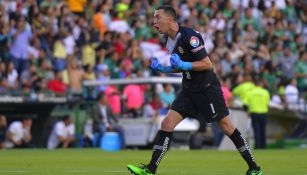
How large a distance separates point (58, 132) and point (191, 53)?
44.8ft

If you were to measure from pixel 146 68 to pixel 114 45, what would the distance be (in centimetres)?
125

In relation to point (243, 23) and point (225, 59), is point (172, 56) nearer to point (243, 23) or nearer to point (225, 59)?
point (225, 59)

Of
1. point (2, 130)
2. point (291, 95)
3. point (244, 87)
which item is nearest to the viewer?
point (2, 130)

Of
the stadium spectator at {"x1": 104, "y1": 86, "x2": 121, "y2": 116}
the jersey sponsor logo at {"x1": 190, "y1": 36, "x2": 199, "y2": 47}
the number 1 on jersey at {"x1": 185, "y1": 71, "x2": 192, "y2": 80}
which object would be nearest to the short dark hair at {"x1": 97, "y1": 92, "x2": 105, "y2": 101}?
the stadium spectator at {"x1": 104, "y1": 86, "x2": 121, "y2": 116}

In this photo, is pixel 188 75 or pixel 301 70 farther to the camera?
pixel 301 70

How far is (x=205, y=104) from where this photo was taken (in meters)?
12.1

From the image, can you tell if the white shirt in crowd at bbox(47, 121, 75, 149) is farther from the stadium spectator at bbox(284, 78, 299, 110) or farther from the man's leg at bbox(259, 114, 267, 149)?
the stadium spectator at bbox(284, 78, 299, 110)

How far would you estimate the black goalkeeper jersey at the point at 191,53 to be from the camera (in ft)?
39.1

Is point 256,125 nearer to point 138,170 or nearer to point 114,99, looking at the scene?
point 114,99

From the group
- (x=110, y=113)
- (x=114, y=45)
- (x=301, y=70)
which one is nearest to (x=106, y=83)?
(x=110, y=113)

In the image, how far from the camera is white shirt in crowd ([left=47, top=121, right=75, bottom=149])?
2508 centimetres

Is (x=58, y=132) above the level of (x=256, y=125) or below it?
above

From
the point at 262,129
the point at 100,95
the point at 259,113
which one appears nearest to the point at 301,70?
the point at 259,113

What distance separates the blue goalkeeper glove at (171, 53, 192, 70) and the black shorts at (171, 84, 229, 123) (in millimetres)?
549
